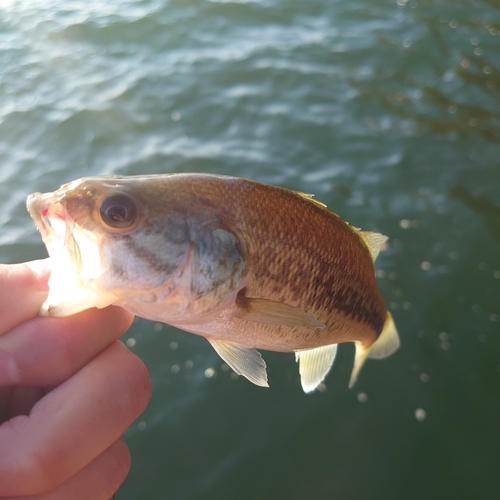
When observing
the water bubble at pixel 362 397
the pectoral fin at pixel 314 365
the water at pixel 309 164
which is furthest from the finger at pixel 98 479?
the water bubble at pixel 362 397

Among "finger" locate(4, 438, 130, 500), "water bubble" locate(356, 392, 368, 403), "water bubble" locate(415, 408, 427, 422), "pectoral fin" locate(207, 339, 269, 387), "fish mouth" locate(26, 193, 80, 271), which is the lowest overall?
"water bubble" locate(415, 408, 427, 422)

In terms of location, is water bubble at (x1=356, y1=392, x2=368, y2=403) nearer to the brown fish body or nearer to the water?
the water

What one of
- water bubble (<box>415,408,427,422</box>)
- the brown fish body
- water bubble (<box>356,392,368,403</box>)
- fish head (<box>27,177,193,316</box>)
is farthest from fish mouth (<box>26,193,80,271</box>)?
water bubble (<box>415,408,427,422</box>)

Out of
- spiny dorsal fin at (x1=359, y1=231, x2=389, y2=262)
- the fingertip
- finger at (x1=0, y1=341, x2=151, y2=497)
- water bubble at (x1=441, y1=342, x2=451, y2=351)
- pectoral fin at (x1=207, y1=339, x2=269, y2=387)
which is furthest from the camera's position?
water bubble at (x1=441, y1=342, x2=451, y2=351)

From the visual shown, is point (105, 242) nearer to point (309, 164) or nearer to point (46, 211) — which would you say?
point (46, 211)

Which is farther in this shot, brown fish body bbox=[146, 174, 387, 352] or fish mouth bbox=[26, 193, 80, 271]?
brown fish body bbox=[146, 174, 387, 352]

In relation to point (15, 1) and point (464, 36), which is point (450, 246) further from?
point (15, 1)


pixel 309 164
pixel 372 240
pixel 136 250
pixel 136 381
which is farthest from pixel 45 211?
pixel 309 164

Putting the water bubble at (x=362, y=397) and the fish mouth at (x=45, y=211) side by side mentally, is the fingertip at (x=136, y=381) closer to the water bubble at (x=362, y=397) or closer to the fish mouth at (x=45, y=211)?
the fish mouth at (x=45, y=211)

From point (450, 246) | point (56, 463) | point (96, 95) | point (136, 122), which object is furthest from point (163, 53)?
point (56, 463)
